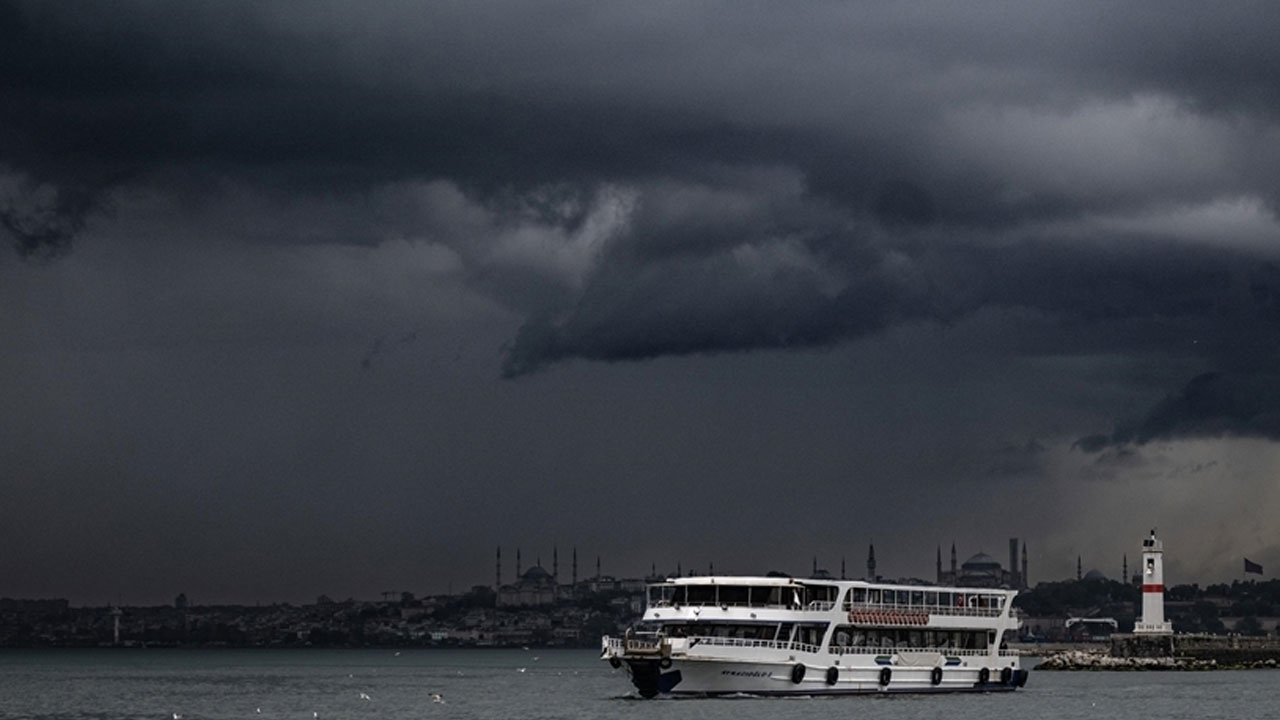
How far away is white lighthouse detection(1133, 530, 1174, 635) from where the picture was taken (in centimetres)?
14950

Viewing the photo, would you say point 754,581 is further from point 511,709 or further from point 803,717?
point 511,709

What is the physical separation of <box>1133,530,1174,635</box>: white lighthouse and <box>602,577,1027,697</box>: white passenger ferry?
5533cm

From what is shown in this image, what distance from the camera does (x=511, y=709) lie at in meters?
102

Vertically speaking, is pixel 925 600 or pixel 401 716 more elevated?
pixel 925 600

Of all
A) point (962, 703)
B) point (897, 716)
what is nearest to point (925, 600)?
point (962, 703)

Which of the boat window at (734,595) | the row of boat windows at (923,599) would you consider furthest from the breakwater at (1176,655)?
the boat window at (734,595)

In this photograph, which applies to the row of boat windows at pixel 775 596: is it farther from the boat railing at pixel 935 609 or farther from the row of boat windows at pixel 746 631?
the row of boat windows at pixel 746 631

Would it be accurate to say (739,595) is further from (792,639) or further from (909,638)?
(909,638)

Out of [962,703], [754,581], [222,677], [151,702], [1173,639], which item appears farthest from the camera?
[222,677]

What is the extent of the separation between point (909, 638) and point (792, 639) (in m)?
10.2

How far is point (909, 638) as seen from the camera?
96438 millimetres

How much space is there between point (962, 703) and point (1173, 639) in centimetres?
7014

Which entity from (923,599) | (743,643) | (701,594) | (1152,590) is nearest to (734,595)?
Answer: (701,594)

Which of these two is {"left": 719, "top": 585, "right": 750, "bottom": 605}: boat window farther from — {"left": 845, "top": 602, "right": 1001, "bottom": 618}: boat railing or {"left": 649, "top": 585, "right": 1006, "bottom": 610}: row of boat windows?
{"left": 845, "top": 602, "right": 1001, "bottom": 618}: boat railing
